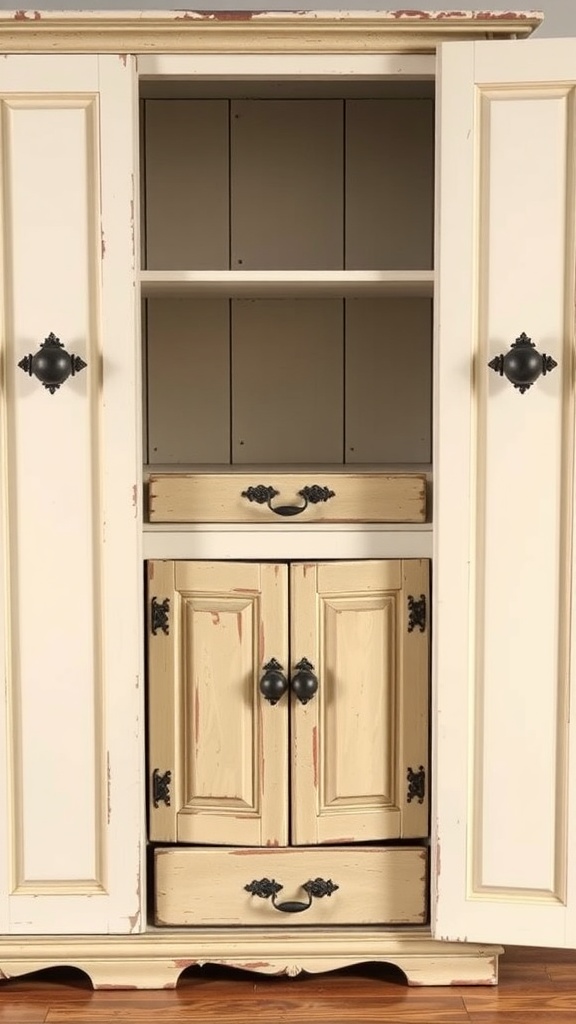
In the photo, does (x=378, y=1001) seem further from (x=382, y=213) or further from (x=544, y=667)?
(x=382, y=213)

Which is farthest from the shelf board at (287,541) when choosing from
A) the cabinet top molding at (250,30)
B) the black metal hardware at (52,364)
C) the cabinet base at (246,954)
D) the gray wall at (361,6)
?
the gray wall at (361,6)

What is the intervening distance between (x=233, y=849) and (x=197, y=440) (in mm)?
903

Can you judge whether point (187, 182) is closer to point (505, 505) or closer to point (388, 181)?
point (388, 181)

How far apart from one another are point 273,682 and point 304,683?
5cm

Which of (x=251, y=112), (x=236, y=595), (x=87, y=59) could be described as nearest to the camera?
(x=87, y=59)

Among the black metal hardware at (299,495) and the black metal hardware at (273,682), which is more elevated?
the black metal hardware at (299,495)

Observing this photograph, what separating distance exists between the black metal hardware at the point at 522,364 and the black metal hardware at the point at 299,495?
1.21 ft

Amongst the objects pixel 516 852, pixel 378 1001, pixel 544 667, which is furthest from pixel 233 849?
pixel 544 667

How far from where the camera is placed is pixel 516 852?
6.71ft

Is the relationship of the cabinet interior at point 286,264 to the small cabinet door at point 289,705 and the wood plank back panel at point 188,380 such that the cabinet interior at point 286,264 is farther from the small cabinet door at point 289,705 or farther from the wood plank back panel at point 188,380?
the small cabinet door at point 289,705

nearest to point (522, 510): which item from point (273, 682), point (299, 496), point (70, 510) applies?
point (299, 496)

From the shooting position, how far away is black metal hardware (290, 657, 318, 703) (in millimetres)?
2104

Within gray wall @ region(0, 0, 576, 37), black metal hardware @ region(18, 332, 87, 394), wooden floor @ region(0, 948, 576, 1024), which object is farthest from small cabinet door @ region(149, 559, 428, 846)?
gray wall @ region(0, 0, 576, 37)

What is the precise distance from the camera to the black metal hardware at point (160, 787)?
214 cm
